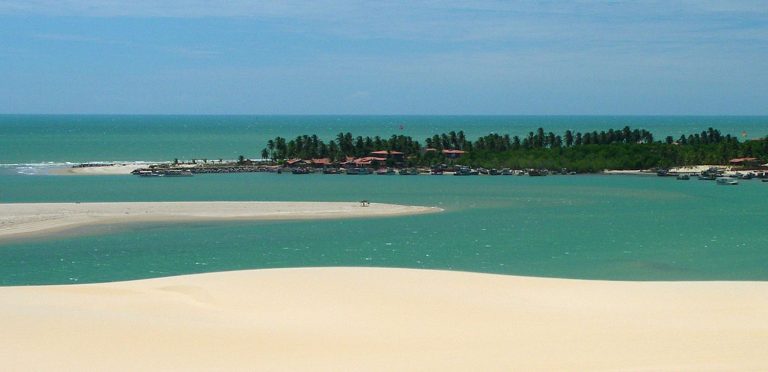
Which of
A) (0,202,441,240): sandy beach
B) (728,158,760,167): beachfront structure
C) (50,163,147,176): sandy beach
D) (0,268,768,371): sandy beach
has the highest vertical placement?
(0,268,768,371): sandy beach

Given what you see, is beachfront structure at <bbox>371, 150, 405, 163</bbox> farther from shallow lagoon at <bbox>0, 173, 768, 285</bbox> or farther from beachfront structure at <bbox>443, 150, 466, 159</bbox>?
shallow lagoon at <bbox>0, 173, 768, 285</bbox>

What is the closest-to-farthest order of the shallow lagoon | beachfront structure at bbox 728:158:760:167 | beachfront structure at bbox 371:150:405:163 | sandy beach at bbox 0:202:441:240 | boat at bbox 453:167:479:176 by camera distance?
the shallow lagoon
sandy beach at bbox 0:202:441:240
beachfront structure at bbox 728:158:760:167
boat at bbox 453:167:479:176
beachfront structure at bbox 371:150:405:163

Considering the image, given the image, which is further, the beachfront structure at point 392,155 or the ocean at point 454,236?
the beachfront structure at point 392,155

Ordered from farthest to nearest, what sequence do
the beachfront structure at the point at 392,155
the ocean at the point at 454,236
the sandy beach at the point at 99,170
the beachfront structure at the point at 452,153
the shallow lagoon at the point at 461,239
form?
1. the beachfront structure at the point at 452,153
2. the beachfront structure at the point at 392,155
3. the sandy beach at the point at 99,170
4. the ocean at the point at 454,236
5. the shallow lagoon at the point at 461,239

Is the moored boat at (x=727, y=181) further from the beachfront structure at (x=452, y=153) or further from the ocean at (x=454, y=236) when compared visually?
the beachfront structure at (x=452, y=153)

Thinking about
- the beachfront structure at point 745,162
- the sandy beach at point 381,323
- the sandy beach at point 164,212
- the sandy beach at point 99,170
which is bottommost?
the sandy beach at point 99,170

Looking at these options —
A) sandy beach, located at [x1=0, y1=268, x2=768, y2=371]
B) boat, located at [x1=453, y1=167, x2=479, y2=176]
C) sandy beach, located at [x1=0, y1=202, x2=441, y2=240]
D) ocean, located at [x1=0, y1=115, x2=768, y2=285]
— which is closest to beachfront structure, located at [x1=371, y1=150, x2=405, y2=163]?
boat, located at [x1=453, y1=167, x2=479, y2=176]

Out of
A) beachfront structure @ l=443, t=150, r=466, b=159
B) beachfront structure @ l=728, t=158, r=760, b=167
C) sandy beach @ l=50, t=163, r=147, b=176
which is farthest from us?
beachfront structure @ l=443, t=150, r=466, b=159

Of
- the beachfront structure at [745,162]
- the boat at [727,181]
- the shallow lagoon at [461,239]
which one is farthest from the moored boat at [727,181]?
the beachfront structure at [745,162]
